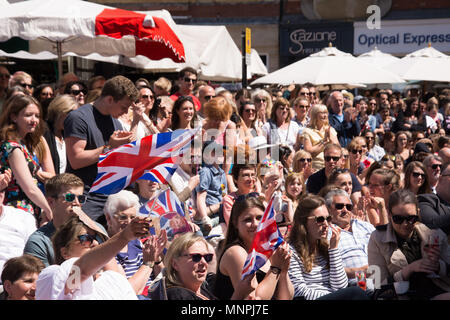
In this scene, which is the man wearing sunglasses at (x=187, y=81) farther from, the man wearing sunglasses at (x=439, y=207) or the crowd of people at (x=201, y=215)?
the man wearing sunglasses at (x=439, y=207)

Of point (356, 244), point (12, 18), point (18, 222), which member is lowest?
point (356, 244)

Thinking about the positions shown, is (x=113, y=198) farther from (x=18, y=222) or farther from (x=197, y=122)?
(x=197, y=122)

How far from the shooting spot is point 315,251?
541cm

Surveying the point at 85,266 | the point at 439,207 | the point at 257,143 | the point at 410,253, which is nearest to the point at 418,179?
the point at 439,207

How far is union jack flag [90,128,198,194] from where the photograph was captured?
5.01 meters

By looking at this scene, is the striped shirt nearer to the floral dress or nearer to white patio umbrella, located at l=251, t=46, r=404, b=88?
the floral dress

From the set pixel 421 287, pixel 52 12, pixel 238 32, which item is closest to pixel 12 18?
pixel 52 12

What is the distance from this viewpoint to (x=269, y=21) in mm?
27547

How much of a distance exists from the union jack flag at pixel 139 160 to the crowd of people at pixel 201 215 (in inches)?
9.7

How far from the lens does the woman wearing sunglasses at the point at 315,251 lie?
17.4ft

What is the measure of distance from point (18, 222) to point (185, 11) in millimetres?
23352

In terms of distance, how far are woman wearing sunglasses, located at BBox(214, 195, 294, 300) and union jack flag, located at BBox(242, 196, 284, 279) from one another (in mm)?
117

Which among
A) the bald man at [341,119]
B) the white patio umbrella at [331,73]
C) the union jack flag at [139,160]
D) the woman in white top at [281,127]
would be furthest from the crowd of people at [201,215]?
the white patio umbrella at [331,73]

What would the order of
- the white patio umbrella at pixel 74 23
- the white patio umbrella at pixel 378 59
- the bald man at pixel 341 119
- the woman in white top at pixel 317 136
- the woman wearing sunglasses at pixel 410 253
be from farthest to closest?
the white patio umbrella at pixel 378 59, the bald man at pixel 341 119, the woman in white top at pixel 317 136, the white patio umbrella at pixel 74 23, the woman wearing sunglasses at pixel 410 253
